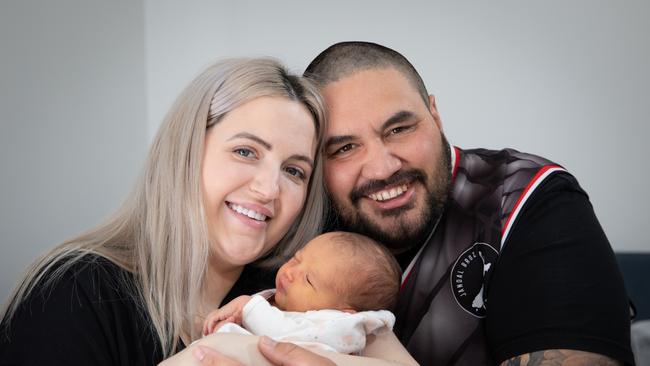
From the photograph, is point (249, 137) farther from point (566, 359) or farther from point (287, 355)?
point (566, 359)

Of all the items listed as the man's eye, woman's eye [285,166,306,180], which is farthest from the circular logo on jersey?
woman's eye [285,166,306,180]

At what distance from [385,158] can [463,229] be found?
31 centimetres

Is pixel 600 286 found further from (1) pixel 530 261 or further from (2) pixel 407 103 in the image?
(2) pixel 407 103

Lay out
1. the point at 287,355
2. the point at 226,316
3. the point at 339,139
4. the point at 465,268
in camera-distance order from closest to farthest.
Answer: the point at 287,355 → the point at 226,316 → the point at 465,268 → the point at 339,139

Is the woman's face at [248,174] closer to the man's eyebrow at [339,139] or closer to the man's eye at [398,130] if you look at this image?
the man's eyebrow at [339,139]

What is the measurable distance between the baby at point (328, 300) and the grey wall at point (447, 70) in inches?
65.5

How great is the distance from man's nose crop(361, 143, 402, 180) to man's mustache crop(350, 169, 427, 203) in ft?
0.05

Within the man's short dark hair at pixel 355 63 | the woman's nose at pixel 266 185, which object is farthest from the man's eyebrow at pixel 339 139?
the woman's nose at pixel 266 185

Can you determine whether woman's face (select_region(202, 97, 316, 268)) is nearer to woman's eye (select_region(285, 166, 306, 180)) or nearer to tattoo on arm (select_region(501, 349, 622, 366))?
woman's eye (select_region(285, 166, 306, 180))

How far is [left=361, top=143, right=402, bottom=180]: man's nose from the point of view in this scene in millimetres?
1703

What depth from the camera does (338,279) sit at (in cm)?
130

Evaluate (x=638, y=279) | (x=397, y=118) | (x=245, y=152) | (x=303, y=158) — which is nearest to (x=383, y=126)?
(x=397, y=118)

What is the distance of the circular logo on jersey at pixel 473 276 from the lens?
5.18 feet

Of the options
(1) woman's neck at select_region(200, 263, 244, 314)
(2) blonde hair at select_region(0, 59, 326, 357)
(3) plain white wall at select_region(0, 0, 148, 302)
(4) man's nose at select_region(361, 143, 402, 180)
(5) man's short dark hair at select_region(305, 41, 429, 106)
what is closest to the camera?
(2) blonde hair at select_region(0, 59, 326, 357)
